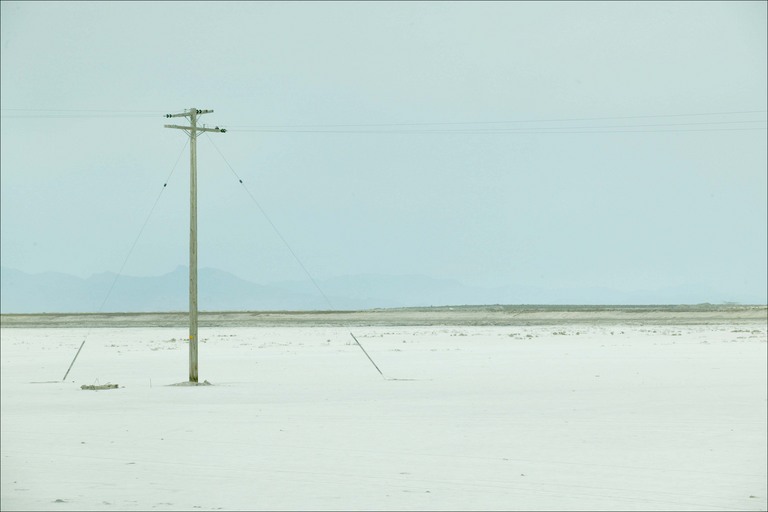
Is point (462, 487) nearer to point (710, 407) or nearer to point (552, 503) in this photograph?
point (552, 503)

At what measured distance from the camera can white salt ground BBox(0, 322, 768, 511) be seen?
38.7 ft

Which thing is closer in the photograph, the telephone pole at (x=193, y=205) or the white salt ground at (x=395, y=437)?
the white salt ground at (x=395, y=437)

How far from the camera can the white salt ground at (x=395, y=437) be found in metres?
11.8

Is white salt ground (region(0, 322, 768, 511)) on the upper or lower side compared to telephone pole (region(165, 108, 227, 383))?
lower

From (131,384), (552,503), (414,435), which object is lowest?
(552,503)

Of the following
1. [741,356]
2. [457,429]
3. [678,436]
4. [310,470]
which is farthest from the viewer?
[741,356]

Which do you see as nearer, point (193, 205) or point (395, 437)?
point (395, 437)

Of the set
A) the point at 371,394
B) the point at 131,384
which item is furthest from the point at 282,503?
the point at 131,384

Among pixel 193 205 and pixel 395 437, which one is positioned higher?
pixel 193 205

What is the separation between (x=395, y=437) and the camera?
1672 centimetres

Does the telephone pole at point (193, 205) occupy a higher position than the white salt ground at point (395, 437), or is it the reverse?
the telephone pole at point (193, 205)

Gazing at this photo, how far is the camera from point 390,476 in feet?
42.5

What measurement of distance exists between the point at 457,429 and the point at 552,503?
649 cm

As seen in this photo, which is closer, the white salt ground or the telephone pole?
the white salt ground
